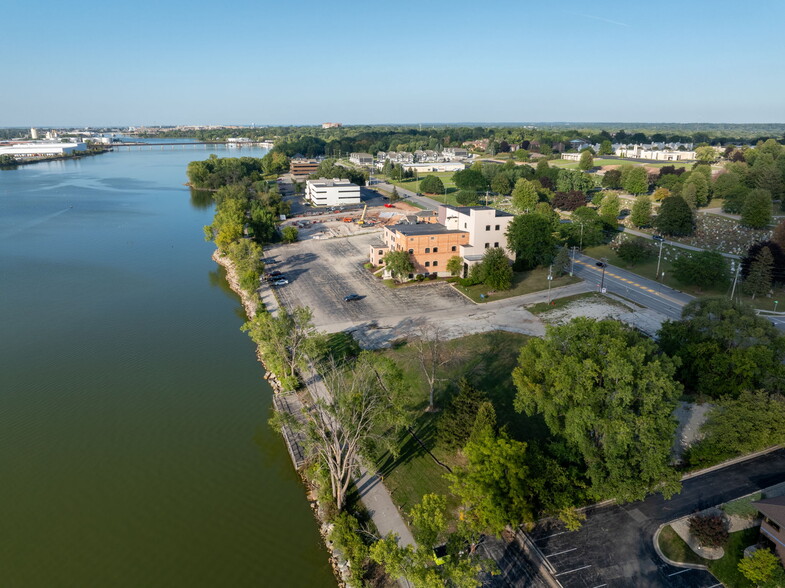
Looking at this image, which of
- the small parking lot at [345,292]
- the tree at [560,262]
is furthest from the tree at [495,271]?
the tree at [560,262]

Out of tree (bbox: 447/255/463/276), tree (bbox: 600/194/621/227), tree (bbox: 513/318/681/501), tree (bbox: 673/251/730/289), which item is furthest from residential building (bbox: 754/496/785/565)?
tree (bbox: 600/194/621/227)

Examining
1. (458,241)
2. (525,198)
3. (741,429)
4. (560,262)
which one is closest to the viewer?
(741,429)

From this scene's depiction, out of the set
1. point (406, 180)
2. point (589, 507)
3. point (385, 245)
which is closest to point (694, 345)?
Answer: point (589, 507)

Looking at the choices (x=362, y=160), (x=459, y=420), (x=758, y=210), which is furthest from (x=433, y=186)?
(x=459, y=420)

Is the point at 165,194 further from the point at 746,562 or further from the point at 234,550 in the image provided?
the point at 746,562

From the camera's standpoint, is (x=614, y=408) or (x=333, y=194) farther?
(x=333, y=194)

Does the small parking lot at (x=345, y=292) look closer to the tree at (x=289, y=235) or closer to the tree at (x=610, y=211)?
the tree at (x=289, y=235)

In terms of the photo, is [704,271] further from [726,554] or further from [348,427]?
[348,427]
